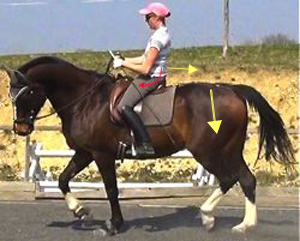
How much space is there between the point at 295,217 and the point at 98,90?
120 inches

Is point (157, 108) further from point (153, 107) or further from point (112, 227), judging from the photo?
point (112, 227)

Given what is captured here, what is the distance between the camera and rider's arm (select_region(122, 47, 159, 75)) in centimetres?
802

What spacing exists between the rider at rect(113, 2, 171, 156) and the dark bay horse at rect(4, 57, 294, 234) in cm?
17

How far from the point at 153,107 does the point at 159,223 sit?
1.53 metres

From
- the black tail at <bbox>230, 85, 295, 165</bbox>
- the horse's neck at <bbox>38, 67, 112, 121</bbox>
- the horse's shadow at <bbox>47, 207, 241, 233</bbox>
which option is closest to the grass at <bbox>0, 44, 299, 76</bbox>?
the horse's shadow at <bbox>47, 207, 241, 233</bbox>

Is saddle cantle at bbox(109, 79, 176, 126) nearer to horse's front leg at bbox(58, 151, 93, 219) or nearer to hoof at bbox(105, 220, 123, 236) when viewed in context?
horse's front leg at bbox(58, 151, 93, 219)

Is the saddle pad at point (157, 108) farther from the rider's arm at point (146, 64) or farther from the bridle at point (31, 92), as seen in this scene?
the bridle at point (31, 92)

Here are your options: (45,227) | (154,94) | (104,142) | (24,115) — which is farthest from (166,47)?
(45,227)

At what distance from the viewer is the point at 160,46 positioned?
26.4 ft

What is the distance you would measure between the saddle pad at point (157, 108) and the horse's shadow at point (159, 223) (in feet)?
4.22

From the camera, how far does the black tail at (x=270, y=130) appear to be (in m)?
8.59

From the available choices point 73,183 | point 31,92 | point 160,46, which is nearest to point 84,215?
point 31,92

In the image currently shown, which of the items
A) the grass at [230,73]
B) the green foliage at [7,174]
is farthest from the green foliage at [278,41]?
the green foliage at [7,174]

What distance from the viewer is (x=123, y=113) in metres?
8.09
